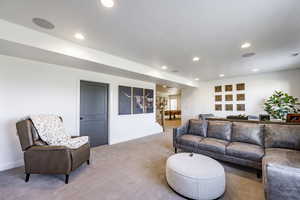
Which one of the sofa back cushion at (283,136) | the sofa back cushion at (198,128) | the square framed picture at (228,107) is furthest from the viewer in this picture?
the square framed picture at (228,107)

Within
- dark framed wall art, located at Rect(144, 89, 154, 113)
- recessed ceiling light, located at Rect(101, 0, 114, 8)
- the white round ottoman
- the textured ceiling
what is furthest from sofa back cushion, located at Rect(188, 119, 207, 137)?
recessed ceiling light, located at Rect(101, 0, 114, 8)

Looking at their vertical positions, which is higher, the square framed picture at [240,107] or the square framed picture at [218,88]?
the square framed picture at [218,88]

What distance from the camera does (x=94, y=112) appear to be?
166 inches

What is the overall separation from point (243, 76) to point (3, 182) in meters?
8.19

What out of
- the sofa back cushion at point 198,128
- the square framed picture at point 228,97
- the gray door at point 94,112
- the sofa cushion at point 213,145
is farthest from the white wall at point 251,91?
the gray door at point 94,112

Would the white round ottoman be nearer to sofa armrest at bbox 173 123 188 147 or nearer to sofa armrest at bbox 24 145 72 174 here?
sofa armrest at bbox 173 123 188 147

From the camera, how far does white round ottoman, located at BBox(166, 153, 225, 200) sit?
1.75 meters

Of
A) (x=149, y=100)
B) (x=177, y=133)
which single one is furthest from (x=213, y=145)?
(x=149, y=100)

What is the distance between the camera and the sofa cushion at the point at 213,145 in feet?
9.07

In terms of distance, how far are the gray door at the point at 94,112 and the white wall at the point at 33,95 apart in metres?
0.15

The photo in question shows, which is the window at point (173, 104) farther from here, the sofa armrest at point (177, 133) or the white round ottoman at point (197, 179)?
the white round ottoman at point (197, 179)

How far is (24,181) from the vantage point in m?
2.29

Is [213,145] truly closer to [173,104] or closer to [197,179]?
[197,179]

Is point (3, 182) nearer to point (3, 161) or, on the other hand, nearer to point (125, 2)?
point (3, 161)
